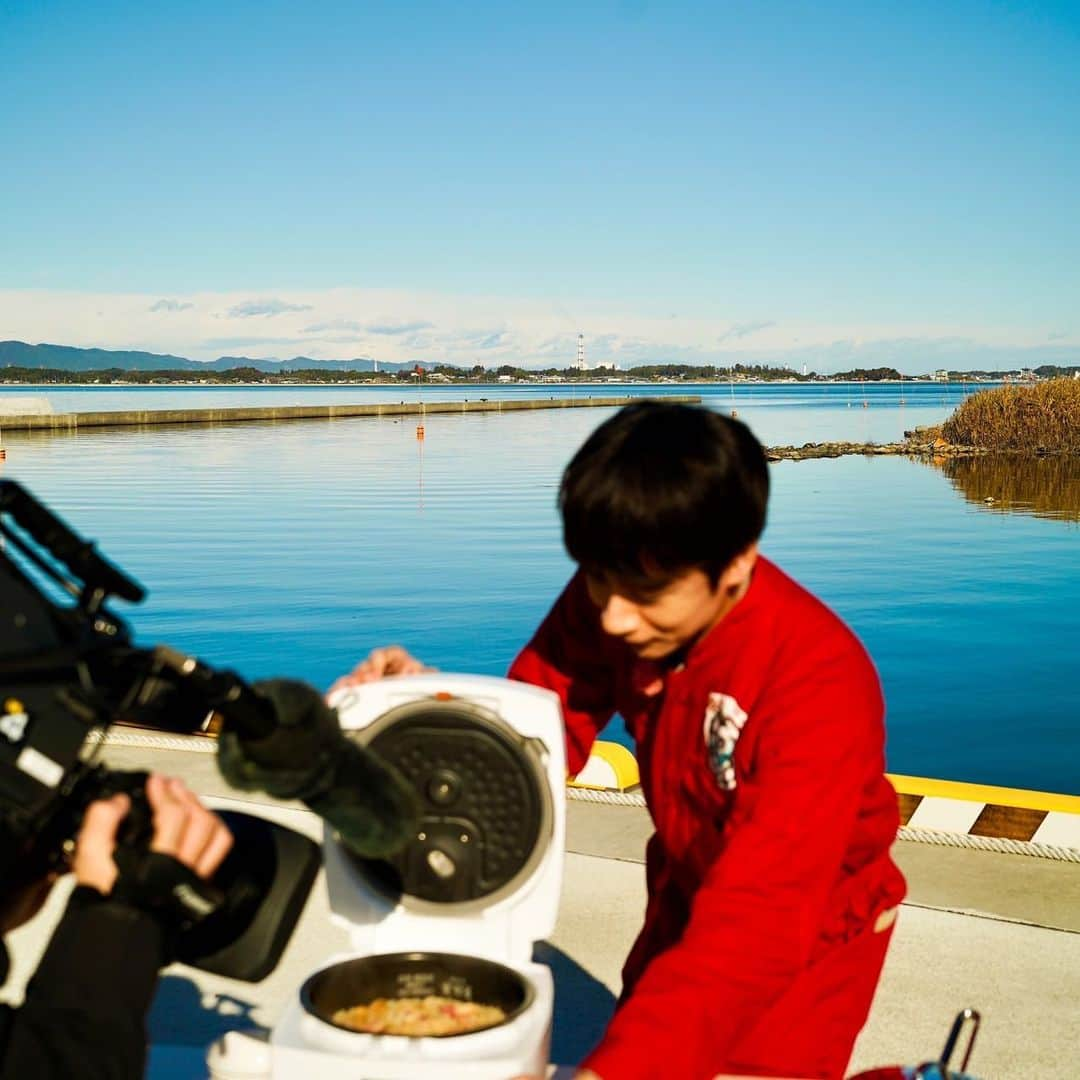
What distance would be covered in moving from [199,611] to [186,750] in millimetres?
6739

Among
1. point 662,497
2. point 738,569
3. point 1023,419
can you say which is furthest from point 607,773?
point 1023,419

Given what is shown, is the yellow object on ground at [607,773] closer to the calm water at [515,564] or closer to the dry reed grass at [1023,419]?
the calm water at [515,564]

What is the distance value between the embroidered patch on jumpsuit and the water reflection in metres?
20.1

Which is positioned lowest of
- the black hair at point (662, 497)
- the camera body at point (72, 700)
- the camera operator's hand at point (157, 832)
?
the camera operator's hand at point (157, 832)

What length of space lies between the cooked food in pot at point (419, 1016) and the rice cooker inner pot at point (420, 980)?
10mm

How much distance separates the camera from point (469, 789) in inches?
82.7

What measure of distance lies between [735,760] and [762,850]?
179 millimetres

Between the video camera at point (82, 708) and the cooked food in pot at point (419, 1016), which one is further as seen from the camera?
the cooked food in pot at point (419, 1016)

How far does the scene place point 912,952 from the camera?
382cm

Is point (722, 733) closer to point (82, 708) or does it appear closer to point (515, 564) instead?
point (82, 708)

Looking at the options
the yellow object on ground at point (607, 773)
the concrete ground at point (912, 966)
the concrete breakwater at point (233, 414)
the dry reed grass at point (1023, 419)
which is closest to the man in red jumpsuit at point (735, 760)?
the concrete ground at point (912, 966)

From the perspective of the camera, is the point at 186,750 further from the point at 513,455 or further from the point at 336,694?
the point at 513,455

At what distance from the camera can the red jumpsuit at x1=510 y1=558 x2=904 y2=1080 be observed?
1740mm

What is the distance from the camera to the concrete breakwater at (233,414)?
4453 centimetres
